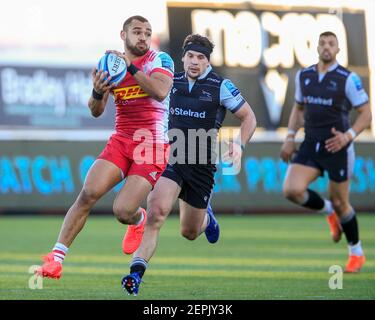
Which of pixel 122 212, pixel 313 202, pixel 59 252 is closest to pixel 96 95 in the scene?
pixel 122 212

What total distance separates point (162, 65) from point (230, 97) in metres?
1.08

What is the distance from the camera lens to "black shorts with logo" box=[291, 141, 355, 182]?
516 inches

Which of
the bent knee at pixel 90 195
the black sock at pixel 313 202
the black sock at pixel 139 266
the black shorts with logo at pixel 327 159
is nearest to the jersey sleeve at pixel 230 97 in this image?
the bent knee at pixel 90 195

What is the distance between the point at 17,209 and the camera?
2295cm

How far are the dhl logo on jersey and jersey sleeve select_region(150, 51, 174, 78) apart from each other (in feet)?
0.71

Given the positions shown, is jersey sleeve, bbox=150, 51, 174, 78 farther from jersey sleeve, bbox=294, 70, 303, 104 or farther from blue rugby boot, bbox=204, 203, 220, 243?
jersey sleeve, bbox=294, 70, 303, 104

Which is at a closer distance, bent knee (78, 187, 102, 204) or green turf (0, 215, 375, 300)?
bent knee (78, 187, 102, 204)

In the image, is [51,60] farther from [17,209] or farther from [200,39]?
[200,39]

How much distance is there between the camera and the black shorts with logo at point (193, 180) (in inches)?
424

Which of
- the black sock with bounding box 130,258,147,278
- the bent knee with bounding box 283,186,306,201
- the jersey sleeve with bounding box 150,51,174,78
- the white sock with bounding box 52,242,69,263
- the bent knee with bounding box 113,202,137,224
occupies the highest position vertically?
the jersey sleeve with bounding box 150,51,174,78

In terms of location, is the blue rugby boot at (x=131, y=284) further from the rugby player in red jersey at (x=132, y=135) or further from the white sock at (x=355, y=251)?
the white sock at (x=355, y=251)

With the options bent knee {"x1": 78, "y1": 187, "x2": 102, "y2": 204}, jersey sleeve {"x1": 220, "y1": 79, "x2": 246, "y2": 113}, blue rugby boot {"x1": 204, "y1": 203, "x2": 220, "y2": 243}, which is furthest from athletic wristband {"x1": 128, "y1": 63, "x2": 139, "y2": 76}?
blue rugby boot {"x1": 204, "y1": 203, "x2": 220, "y2": 243}

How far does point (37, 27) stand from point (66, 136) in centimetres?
290
